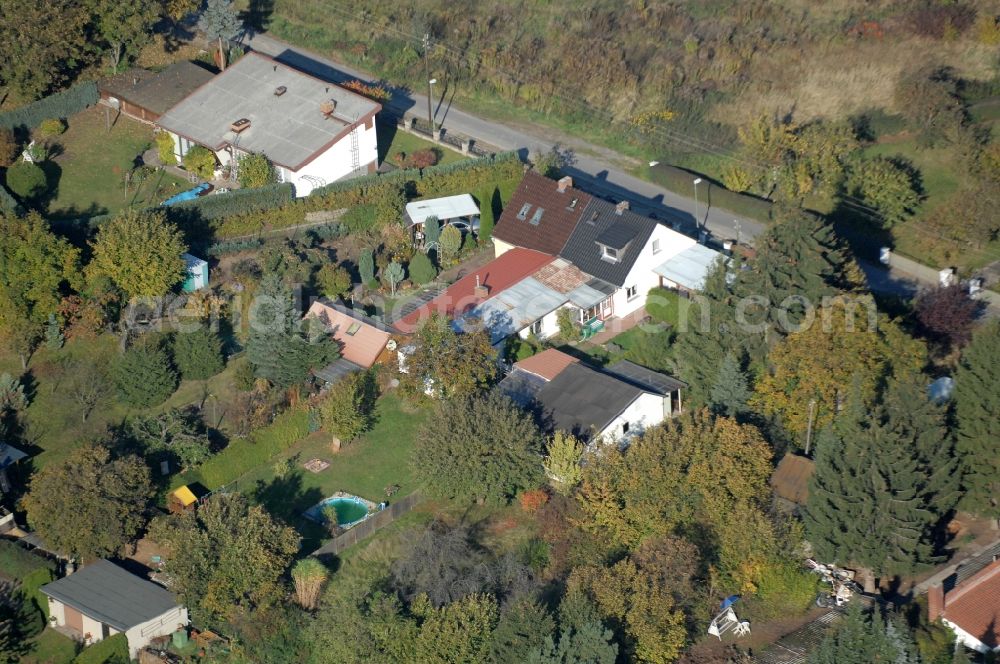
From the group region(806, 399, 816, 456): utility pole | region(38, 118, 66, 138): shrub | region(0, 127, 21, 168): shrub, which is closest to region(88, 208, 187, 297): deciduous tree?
region(0, 127, 21, 168): shrub

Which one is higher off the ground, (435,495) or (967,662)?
(967,662)

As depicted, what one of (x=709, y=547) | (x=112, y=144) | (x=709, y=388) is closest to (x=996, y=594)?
(x=709, y=547)

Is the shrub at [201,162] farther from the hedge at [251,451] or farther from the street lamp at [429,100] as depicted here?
the hedge at [251,451]

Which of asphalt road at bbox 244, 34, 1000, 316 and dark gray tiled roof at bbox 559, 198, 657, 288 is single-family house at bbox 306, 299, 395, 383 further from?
asphalt road at bbox 244, 34, 1000, 316

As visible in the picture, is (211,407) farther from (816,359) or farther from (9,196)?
(816,359)

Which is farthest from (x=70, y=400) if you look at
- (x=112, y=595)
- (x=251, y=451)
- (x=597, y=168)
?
(x=597, y=168)

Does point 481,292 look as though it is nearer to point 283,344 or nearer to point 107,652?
point 283,344

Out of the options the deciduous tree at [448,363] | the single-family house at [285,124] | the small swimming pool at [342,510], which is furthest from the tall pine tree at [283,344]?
the single-family house at [285,124]
